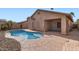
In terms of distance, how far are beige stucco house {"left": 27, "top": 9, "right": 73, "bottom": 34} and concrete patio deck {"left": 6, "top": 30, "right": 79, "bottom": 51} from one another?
5.4 inches

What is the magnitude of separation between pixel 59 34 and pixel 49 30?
0.76ft

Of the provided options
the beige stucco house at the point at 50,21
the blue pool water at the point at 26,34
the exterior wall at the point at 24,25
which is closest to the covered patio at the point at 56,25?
the beige stucco house at the point at 50,21

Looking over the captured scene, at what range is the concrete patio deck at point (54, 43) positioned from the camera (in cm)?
343

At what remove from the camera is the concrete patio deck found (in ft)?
11.3

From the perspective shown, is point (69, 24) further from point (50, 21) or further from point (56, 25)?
point (50, 21)

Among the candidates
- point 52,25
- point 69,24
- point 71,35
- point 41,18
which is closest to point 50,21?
point 52,25

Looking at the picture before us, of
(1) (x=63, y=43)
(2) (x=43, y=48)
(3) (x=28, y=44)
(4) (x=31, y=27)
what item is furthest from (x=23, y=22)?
(1) (x=63, y=43)

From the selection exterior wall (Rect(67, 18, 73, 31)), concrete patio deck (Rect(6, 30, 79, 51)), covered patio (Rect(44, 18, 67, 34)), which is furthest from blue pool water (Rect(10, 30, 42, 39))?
exterior wall (Rect(67, 18, 73, 31))

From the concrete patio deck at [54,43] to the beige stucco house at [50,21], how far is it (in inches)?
5.4

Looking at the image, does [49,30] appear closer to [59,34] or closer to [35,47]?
[59,34]

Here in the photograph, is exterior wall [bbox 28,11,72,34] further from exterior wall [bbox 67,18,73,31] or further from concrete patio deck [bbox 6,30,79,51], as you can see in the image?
concrete patio deck [bbox 6,30,79,51]

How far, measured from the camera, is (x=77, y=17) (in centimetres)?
351

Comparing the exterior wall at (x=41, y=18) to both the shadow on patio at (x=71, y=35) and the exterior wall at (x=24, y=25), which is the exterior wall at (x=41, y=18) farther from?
the shadow on patio at (x=71, y=35)
